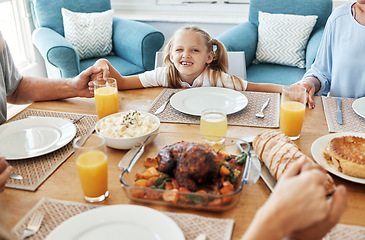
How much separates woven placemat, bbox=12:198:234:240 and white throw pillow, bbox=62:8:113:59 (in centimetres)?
272

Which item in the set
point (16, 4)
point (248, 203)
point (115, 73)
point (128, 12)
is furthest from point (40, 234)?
point (128, 12)

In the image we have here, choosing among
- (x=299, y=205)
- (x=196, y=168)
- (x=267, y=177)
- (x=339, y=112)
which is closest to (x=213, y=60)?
(x=339, y=112)

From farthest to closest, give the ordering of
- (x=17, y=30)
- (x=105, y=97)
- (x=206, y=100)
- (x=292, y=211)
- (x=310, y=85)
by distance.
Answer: (x=17, y=30)
(x=310, y=85)
(x=206, y=100)
(x=105, y=97)
(x=292, y=211)

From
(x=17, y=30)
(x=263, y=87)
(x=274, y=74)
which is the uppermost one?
(x=263, y=87)

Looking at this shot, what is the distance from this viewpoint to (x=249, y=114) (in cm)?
152

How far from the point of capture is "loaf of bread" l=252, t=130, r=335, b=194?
1.01m

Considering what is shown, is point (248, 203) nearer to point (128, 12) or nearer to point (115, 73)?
point (115, 73)

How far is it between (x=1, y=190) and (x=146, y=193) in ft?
1.41

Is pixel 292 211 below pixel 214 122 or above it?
above

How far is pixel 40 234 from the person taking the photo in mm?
847

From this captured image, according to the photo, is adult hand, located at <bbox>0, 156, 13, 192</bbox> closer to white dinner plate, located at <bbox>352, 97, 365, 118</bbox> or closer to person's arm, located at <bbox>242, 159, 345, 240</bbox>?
person's arm, located at <bbox>242, 159, 345, 240</bbox>

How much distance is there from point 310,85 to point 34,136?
1313mm

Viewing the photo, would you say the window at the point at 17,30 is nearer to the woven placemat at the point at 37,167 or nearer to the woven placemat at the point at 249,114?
the woven placemat at the point at 249,114

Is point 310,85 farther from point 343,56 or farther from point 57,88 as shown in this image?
point 57,88
